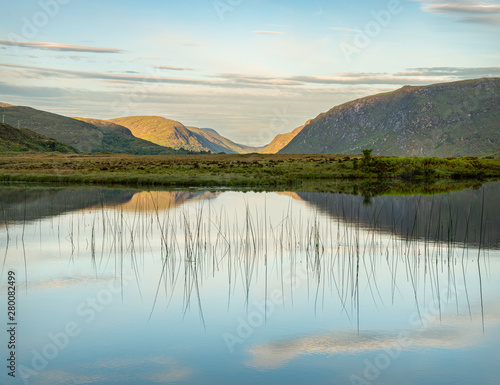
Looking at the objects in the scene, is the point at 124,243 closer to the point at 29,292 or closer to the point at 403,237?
the point at 29,292

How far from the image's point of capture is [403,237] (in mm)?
27125

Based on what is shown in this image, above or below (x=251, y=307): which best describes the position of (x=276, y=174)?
above

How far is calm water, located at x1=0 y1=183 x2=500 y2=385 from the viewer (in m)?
11.3

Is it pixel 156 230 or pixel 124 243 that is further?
pixel 156 230

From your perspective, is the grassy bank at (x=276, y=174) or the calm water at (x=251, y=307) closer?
the calm water at (x=251, y=307)

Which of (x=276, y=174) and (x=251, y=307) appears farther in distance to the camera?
(x=276, y=174)

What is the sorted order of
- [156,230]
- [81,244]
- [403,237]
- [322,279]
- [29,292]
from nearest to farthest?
[29,292], [322,279], [81,244], [403,237], [156,230]

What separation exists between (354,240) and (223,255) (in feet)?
23.4

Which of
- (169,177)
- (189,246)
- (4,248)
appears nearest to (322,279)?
(189,246)

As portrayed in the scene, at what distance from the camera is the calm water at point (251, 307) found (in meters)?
11.3

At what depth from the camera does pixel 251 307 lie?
15.6 m

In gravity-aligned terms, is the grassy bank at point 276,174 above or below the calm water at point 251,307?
above

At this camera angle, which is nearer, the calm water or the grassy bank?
the calm water

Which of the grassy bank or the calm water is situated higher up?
the grassy bank
